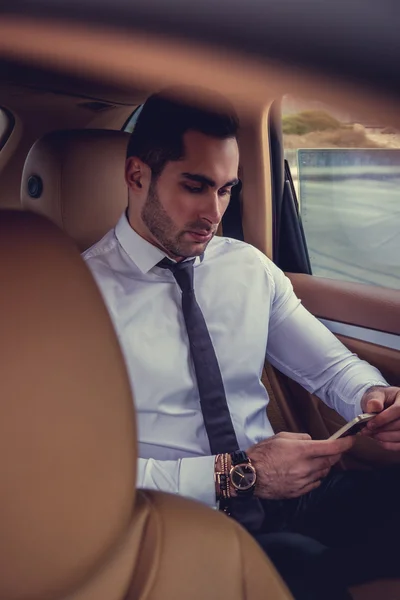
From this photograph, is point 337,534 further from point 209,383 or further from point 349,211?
point 349,211

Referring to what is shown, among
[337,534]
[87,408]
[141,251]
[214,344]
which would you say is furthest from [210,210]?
[87,408]

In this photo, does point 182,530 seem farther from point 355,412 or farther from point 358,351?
point 358,351

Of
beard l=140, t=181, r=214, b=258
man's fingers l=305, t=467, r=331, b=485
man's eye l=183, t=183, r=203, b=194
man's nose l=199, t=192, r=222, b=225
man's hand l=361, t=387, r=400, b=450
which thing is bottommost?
man's fingers l=305, t=467, r=331, b=485

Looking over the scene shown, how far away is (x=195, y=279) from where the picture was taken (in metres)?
1.48

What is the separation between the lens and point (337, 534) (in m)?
1.36

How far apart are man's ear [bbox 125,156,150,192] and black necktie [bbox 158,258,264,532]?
0.20 m

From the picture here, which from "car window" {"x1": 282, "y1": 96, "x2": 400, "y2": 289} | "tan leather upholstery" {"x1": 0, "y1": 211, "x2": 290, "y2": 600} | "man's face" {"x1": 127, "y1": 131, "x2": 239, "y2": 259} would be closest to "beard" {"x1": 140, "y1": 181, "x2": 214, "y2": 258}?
"man's face" {"x1": 127, "y1": 131, "x2": 239, "y2": 259}

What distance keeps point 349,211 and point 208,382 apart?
2.00 feet

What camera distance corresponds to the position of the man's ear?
141 centimetres

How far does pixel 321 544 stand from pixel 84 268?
825 millimetres

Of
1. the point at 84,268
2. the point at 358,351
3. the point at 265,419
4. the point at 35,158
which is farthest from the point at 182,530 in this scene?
the point at 358,351

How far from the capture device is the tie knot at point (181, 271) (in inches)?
55.1

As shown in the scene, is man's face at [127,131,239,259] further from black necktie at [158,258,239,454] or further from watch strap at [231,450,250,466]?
watch strap at [231,450,250,466]

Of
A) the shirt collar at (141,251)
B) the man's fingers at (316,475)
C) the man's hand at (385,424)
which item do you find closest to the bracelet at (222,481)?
the man's fingers at (316,475)
